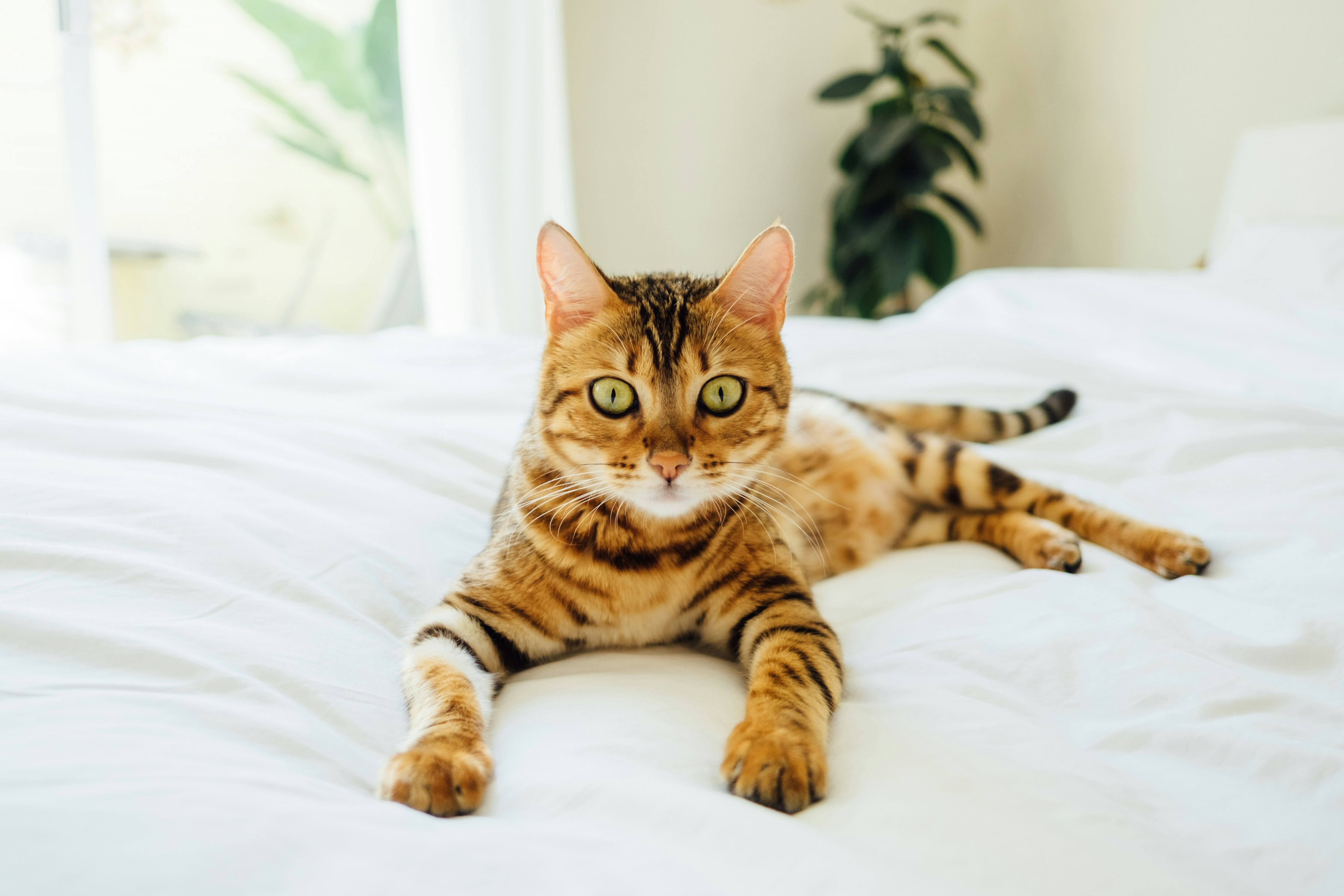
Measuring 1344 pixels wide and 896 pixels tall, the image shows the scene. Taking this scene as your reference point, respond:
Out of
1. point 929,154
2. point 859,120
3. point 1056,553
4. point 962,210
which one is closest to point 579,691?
point 1056,553

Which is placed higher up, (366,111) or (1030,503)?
(366,111)

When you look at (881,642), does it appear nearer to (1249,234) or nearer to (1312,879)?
(1312,879)

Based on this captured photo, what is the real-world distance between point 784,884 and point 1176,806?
32 centimetres

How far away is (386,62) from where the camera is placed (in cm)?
411

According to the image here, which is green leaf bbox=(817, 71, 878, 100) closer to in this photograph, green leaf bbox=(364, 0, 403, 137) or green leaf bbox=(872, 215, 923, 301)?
green leaf bbox=(872, 215, 923, 301)

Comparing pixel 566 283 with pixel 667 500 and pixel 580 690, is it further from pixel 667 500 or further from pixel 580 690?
pixel 580 690

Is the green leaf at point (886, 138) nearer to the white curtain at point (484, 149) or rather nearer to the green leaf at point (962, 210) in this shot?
the green leaf at point (962, 210)

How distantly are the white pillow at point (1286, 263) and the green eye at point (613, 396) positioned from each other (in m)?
1.91

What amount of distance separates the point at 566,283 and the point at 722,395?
247 millimetres

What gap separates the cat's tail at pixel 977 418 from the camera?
169cm

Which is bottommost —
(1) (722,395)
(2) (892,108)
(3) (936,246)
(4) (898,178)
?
(1) (722,395)

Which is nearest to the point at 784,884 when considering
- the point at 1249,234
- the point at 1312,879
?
the point at 1312,879

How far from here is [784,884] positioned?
0.52m

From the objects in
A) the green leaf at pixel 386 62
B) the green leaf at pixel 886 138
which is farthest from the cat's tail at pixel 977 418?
the green leaf at pixel 386 62
